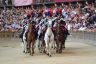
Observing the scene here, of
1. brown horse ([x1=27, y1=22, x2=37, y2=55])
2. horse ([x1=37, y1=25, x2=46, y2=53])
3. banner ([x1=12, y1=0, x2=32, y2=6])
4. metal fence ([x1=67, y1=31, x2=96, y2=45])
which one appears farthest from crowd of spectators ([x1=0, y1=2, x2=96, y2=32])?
banner ([x1=12, y1=0, x2=32, y2=6])

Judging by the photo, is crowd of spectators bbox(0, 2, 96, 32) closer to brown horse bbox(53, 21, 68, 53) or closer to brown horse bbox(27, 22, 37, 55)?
brown horse bbox(53, 21, 68, 53)

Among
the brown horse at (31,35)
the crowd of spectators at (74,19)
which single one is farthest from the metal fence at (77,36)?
the brown horse at (31,35)

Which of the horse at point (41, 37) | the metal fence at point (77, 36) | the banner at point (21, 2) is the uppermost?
the banner at point (21, 2)

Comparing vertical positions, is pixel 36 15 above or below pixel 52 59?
above

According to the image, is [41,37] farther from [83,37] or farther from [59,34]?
[83,37]

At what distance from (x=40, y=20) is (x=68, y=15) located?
38.5 feet

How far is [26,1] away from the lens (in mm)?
44844

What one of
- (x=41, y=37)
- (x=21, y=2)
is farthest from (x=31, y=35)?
(x=21, y=2)

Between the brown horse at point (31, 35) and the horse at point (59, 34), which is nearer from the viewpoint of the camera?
the brown horse at point (31, 35)

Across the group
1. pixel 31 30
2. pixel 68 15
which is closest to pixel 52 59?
pixel 31 30

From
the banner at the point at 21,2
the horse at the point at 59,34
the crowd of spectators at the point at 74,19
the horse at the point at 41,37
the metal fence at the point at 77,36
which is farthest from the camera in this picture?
the banner at the point at 21,2

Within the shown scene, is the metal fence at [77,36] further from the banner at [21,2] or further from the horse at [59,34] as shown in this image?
the banner at [21,2]

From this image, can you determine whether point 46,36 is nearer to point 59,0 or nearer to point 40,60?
point 40,60

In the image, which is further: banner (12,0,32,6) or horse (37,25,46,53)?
banner (12,0,32,6)
